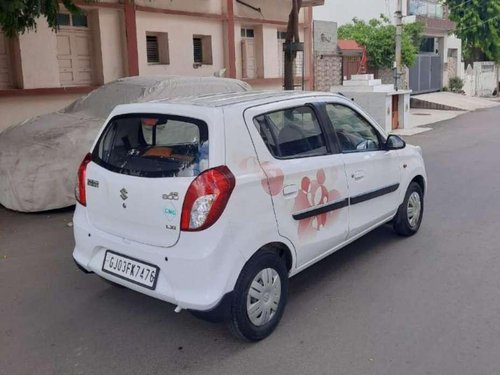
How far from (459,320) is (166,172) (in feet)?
7.67

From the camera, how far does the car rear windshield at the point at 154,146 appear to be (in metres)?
3.34

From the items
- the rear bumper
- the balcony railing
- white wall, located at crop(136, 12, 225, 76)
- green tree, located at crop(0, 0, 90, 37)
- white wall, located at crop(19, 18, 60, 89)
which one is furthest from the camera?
the balcony railing

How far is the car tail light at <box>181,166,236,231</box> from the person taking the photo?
318 cm

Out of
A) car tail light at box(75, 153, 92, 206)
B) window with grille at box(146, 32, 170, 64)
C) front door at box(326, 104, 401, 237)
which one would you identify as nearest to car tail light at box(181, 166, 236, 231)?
car tail light at box(75, 153, 92, 206)

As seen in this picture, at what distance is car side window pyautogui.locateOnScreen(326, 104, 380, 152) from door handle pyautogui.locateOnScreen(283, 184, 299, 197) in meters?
0.83

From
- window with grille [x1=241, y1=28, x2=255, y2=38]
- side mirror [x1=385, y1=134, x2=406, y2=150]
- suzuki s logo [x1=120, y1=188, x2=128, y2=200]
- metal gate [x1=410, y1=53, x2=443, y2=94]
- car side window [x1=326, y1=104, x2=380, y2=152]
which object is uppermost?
window with grille [x1=241, y1=28, x2=255, y2=38]

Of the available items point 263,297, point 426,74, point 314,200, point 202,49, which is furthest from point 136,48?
point 426,74

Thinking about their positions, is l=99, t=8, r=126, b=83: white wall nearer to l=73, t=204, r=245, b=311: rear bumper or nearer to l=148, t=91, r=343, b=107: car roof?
l=148, t=91, r=343, b=107: car roof

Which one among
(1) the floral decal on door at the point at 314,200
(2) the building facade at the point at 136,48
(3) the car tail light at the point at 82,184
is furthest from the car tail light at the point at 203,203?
(2) the building facade at the point at 136,48

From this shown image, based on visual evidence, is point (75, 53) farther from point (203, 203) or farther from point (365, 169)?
point (203, 203)

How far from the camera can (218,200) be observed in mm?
3195

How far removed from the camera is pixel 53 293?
14.4 ft

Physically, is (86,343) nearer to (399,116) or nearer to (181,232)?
(181,232)

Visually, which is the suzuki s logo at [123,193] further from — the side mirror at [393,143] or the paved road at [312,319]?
the side mirror at [393,143]
